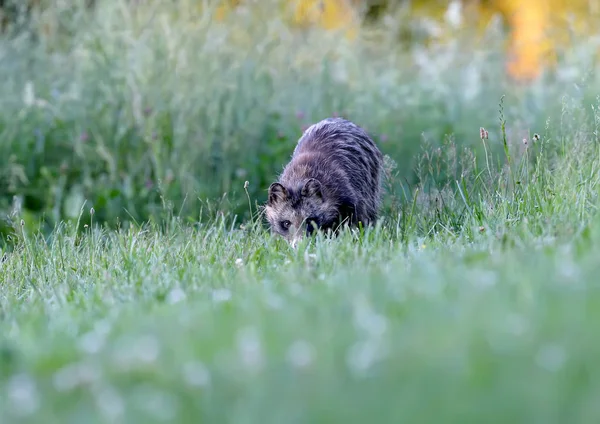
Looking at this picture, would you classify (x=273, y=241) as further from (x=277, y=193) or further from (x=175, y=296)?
(x=175, y=296)

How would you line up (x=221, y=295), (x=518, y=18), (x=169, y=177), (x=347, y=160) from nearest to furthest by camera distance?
1. (x=221, y=295)
2. (x=347, y=160)
3. (x=169, y=177)
4. (x=518, y=18)

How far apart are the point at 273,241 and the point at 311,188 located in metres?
0.58

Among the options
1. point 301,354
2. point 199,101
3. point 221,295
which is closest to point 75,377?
point 301,354

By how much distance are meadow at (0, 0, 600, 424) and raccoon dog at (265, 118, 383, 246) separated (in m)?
0.26

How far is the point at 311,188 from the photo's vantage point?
261 inches

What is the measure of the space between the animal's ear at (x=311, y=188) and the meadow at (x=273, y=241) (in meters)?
0.43

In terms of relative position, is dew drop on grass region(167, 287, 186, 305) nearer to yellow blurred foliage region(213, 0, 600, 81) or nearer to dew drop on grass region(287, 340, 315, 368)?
dew drop on grass region(287, 340, 315, 368)

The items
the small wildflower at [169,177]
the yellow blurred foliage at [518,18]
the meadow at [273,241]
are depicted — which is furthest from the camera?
the yellow blurred foliage at [518,18]

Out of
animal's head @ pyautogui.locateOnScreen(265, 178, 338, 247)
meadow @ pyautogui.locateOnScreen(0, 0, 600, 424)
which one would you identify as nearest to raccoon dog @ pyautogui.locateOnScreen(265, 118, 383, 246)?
animal's head @ pyautogui.locateOnScreen(265, 178, 338, 247)

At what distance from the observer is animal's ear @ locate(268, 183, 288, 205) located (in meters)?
6.64

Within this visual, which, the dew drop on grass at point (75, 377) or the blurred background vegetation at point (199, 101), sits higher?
the dew drop on grass at point (75, 377)

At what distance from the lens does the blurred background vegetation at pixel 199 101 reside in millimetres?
8625

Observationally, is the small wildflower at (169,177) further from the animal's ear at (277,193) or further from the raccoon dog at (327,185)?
the animal's ear at (277,193)

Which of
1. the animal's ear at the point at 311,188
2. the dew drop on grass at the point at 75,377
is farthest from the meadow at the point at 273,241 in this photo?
the animal's ear at the point at 311,188
